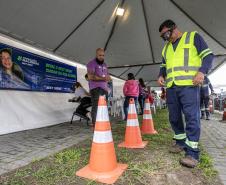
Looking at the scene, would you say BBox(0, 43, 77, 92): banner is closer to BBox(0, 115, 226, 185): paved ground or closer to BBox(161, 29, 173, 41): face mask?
BBox(0, 115, 226, 185): paved ground

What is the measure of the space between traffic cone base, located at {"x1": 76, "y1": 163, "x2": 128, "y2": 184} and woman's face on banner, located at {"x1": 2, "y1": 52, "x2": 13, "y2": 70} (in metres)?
3.89

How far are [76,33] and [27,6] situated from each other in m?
2.11

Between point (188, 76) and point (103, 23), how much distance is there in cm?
468

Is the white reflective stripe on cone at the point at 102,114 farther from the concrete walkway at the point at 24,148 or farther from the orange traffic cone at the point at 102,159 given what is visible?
the concrete walkway at the point at 24,148

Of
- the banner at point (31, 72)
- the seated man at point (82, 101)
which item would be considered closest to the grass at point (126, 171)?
the banner at point (31, 72)

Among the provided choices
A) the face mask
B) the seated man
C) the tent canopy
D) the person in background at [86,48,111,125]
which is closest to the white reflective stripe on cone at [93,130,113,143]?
the face mask

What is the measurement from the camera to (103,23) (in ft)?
22.7

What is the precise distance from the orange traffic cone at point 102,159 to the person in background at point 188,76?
0.88 metres

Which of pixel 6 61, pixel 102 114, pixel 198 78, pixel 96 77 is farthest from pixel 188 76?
pixel 6 61

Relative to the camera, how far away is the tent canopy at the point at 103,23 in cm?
514

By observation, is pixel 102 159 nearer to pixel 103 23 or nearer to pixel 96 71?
pixel 96 71

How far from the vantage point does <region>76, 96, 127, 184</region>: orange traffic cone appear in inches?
96.3

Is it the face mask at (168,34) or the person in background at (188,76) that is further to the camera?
the face mask at (168,34)

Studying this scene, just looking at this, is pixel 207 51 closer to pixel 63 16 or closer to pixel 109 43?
pixel 63 16
